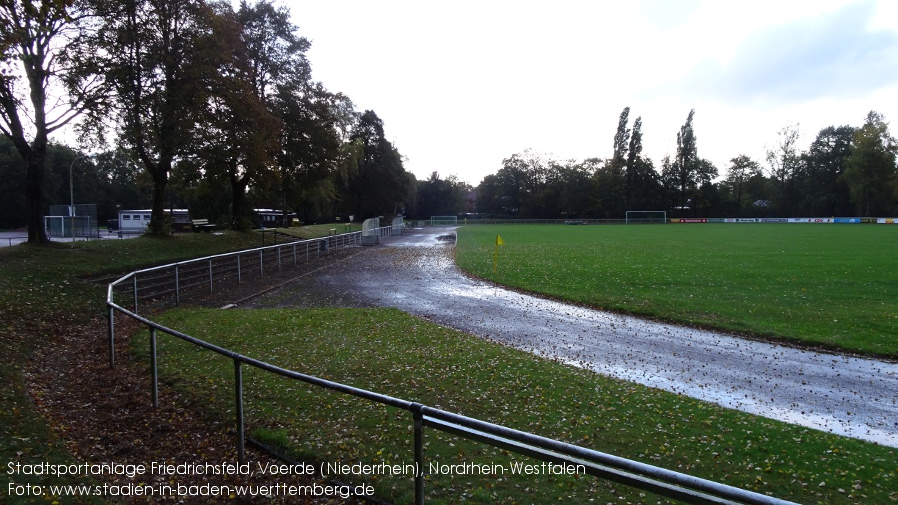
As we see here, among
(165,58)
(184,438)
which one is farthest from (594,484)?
(165,58)

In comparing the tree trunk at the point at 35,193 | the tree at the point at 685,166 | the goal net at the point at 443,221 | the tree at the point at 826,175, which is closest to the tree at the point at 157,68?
the tree trunk at the point at 35,193

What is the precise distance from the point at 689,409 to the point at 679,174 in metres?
99.0

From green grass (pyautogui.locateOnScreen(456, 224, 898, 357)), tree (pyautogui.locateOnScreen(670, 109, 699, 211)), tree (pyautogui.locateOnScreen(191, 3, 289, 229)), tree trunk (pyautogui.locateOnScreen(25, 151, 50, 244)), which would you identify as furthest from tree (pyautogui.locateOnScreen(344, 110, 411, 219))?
tree trunk (pyautogui.locateOnScreen(25, 151, 50, 244))

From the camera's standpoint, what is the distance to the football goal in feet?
301

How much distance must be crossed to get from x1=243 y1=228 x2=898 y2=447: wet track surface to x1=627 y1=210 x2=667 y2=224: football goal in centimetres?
8234

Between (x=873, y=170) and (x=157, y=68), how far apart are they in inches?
3726

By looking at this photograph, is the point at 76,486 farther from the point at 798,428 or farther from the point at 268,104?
A: the point at 268,104

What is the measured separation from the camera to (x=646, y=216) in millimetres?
93250

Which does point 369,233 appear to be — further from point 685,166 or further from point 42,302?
point 685,166

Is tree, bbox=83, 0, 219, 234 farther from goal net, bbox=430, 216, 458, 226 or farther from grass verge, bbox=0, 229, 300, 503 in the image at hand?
goal net, bbox=430, 216, 458, 226

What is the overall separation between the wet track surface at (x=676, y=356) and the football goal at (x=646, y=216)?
82.3m

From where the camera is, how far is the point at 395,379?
7.09m

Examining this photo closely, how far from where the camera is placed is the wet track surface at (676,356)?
6578 millimetres

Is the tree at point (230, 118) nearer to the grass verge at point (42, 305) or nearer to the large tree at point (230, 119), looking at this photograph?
the large tree at point (230, 119)
